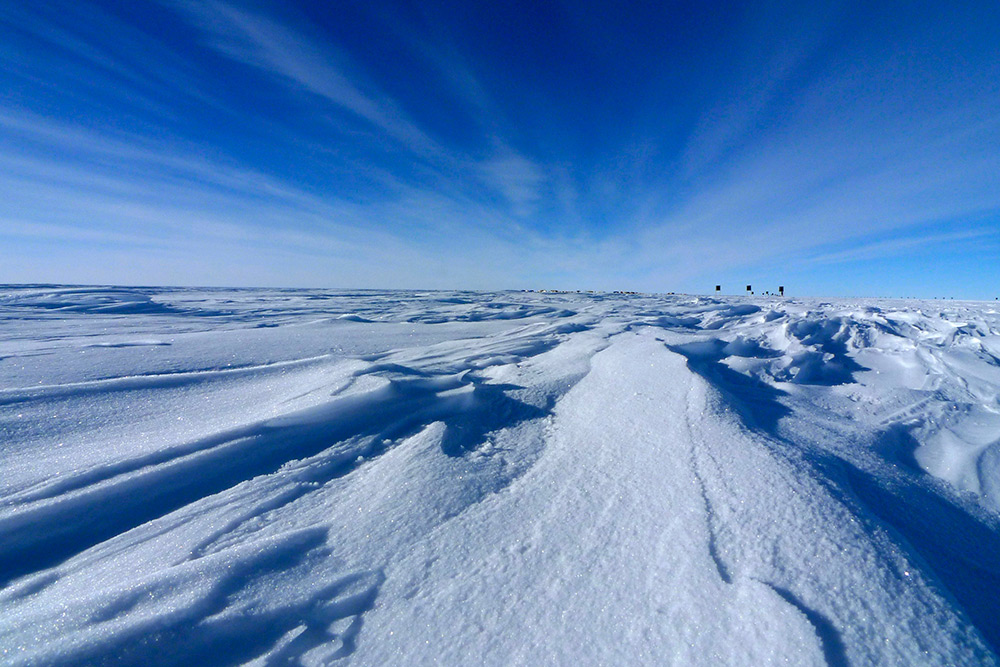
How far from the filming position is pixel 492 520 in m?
1.23

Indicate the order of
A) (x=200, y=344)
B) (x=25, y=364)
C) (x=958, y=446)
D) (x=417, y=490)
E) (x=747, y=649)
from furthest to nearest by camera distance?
(x=200, y=344) → (x=25, y=364) → (x=958, y=446) → (x=417, y=490) → (x=747, y=649)

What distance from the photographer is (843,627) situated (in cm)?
85

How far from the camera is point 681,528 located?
1.14 meters

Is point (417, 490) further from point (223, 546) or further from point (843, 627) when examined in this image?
point (843, 627)

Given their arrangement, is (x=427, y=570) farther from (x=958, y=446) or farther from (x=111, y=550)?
(x=958, y=446)

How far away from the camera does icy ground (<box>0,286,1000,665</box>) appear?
87cm

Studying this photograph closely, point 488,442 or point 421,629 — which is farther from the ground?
point 488,442

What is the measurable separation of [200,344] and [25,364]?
103cm

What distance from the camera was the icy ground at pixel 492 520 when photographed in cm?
87

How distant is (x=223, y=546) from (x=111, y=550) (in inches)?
13.7

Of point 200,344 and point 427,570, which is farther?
point 200,344

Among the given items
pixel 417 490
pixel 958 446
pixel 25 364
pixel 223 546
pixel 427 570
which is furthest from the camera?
pixel 25 364

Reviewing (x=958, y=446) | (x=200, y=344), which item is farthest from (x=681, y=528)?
(x=200, y=344)

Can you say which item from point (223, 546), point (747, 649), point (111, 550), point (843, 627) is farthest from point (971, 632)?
point (111, 550)
